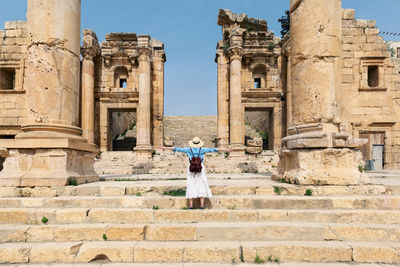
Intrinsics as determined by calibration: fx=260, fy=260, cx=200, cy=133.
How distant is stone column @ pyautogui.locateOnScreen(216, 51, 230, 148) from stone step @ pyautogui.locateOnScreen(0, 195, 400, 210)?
499 inches

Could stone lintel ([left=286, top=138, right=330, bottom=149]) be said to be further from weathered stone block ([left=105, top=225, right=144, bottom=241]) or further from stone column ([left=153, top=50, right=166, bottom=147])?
stone column ([left=153, top=50, right=166, bottom=147])

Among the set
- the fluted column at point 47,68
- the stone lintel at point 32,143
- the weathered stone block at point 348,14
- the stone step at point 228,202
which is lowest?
the stone step at point 228,202

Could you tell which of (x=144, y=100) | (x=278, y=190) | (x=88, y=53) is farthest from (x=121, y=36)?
(x=278, y=190)

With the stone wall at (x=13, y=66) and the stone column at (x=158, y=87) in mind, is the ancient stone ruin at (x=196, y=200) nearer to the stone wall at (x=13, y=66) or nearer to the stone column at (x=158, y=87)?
the stone column at (x=158, y=87)

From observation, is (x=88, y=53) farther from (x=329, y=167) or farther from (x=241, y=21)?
(x=329, y=167)

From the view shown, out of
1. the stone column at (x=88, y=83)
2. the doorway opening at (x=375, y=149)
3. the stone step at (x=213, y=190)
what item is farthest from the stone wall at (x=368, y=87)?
the stone column at (x=88, y=83)

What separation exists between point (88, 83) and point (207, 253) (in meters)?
16.5

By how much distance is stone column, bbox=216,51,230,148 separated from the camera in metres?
17.4

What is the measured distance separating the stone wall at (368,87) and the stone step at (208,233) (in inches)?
483

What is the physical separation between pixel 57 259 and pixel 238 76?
14933 millimetres

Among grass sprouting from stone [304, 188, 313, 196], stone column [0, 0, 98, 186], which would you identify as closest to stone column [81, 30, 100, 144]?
stone column [0, 0, 98, 186]

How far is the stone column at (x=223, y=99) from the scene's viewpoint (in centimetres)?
1742

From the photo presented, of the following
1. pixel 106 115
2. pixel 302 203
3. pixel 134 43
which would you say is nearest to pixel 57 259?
pixel 302 203

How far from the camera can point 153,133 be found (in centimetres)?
1828
